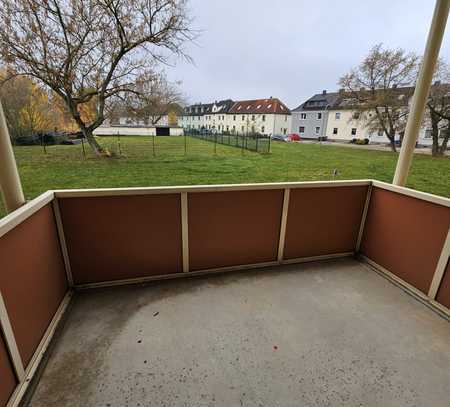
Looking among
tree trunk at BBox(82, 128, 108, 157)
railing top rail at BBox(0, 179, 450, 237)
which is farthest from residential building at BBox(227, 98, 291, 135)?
railing top rail at BBox(0, 179, 450, 237)

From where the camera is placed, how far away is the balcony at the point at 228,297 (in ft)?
4.36

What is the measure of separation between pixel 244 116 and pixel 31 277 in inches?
1332

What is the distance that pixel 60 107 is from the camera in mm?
6453

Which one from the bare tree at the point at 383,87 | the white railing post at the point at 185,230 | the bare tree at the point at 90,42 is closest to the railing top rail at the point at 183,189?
the white railing post at the point at 185,230

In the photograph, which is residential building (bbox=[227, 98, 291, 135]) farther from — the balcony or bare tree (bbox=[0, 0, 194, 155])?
the balcony

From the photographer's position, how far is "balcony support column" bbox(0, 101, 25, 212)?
1475 mm

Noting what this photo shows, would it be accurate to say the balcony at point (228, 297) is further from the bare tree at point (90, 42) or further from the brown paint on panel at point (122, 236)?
the bare tree at point (90, 42)

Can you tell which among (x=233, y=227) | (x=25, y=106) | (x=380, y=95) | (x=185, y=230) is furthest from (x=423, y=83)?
(x=380, y=95)

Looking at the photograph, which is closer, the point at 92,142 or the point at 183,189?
the point at 183,189

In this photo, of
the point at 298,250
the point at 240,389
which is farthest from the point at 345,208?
the point at 240,389

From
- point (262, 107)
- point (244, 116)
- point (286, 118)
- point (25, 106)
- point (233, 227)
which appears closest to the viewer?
point (233, 227)

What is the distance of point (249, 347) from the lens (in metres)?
1.62

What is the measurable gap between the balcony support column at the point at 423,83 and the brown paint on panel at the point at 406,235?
28 cm

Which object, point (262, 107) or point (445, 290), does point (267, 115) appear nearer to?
point (262, 107)
